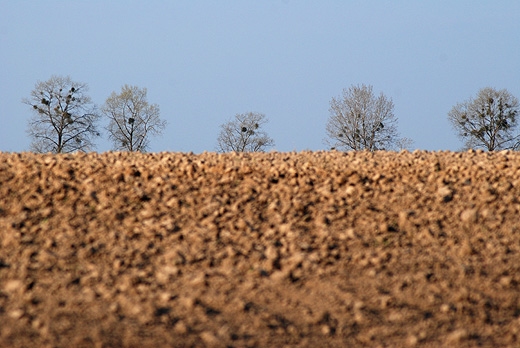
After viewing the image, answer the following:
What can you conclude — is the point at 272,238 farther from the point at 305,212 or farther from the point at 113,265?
the point at 113,265

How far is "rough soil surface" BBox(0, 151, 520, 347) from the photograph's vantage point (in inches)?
226

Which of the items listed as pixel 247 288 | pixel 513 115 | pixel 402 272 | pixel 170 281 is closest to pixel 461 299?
pixel 402 272

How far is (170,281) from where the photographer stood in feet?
20.8

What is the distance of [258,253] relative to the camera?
6773 millimetres

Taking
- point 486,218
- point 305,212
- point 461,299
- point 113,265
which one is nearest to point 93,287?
point 113,265

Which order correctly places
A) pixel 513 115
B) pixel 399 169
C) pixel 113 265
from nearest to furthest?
1. pixel 113 265
2. pixel 399 169
3. pixel 513 115

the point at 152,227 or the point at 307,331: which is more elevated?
the point at 152,227

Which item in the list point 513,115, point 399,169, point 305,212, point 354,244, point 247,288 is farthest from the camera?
point 513,115

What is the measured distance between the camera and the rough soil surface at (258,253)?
18.9ft

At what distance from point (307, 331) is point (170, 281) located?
139 cm

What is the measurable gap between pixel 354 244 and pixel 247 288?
1.41 metres

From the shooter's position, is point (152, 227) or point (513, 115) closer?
point (152, 227)

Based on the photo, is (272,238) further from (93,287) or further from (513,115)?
(513,115)

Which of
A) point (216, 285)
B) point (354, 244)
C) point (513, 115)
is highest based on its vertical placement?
point (513, 115)
